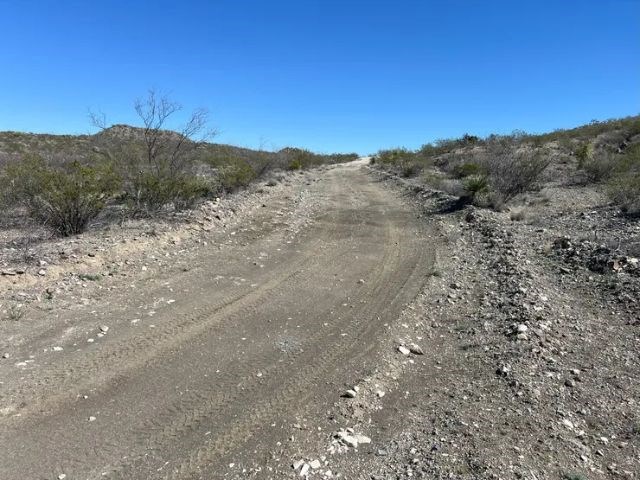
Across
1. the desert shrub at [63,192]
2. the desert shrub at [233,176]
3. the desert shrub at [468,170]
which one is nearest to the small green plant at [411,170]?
the desert shrub at [468,170]

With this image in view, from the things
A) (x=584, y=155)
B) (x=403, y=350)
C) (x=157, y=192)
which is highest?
(x=584, y=155)

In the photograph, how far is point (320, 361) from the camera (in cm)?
572

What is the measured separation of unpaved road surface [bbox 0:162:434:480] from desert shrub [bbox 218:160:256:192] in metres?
9.08

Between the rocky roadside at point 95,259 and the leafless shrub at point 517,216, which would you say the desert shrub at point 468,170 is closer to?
the leafless shrub at point 517,216

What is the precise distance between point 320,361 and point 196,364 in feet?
4.83

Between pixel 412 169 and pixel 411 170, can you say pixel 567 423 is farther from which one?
pixel 412 169

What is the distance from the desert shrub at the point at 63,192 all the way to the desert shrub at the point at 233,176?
7146mm

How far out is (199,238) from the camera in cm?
1166

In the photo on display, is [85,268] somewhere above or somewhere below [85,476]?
above

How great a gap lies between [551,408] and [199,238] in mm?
8908

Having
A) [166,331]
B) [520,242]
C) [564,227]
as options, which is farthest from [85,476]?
[564,227]

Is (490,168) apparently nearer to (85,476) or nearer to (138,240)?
(138,240)

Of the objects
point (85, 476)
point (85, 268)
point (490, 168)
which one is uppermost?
point (490, 168)

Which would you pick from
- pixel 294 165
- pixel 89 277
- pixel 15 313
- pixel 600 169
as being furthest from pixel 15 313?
pixel 294 165
